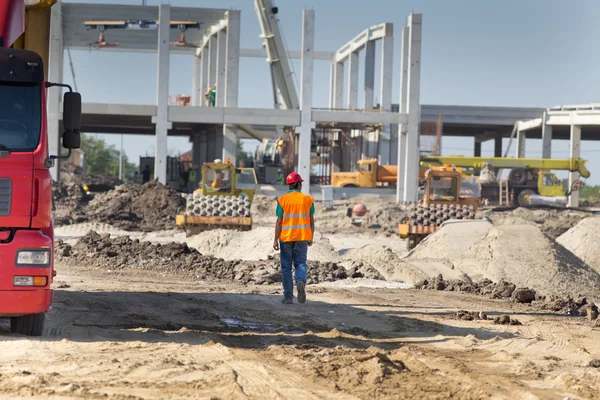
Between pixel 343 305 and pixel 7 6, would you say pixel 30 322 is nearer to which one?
pixel 7 6

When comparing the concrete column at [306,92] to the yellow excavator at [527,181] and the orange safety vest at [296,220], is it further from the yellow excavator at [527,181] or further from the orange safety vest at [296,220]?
the orange safety vest at [296,220]

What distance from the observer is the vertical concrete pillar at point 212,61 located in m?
50.8

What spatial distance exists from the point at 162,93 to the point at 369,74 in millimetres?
14510

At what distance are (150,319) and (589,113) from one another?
4815 centimetres

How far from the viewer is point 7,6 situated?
8734 mm

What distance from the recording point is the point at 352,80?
2251 inches

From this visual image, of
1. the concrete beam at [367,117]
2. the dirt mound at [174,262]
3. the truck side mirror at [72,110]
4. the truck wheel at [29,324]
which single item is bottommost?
the dirt mound at [174,262]

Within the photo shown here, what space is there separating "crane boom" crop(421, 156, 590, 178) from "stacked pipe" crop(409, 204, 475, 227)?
2556 centimetres

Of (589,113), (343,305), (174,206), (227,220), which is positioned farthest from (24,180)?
(589,113)

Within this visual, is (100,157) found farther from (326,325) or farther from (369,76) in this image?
(326,325)

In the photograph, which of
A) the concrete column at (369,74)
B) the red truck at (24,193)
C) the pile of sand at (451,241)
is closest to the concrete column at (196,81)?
the concrete column at (369,74)

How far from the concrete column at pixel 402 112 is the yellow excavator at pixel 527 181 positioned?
4.53 meters

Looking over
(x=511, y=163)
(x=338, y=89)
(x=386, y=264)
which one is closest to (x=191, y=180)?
(x=338, y=89)

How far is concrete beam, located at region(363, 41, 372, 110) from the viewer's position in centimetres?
5359
